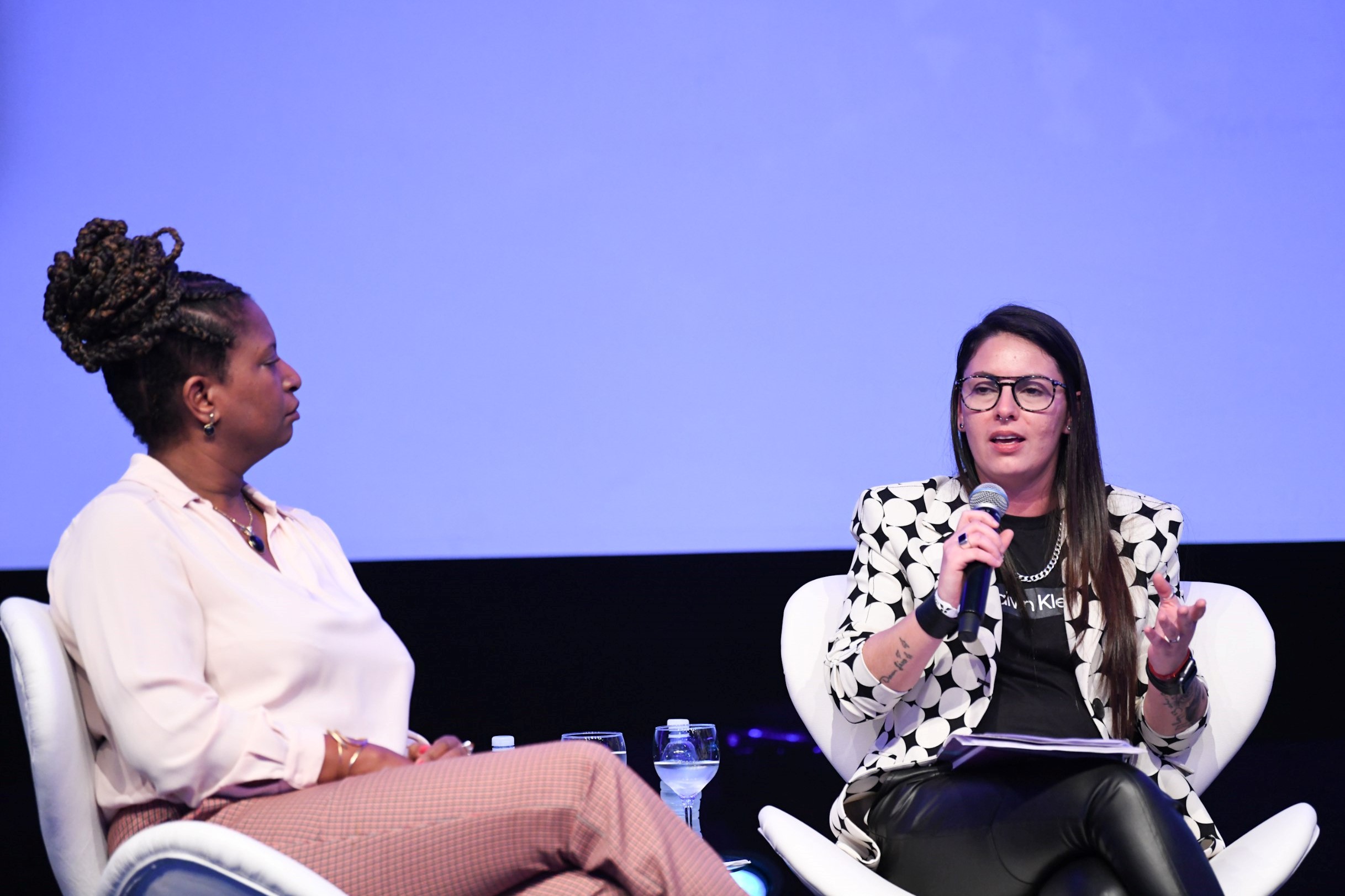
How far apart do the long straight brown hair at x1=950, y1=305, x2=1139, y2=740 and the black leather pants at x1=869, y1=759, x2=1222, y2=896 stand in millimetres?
315

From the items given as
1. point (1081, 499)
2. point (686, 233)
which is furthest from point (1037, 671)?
point (686, 233)

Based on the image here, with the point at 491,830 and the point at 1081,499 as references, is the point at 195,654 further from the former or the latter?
the point at 1081,499

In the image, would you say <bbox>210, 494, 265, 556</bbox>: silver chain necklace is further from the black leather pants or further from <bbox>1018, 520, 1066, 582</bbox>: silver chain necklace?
<bbox>1018, 520, 1066, 582</bbox>: silver chain necklace

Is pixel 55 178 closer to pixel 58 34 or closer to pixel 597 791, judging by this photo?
pixel 58 34

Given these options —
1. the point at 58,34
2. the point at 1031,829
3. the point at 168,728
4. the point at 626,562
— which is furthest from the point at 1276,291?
the point at 58,34

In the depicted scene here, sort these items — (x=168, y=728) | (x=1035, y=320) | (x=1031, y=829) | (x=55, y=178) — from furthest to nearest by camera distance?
(x=55, y=178), (x=1035, y=320), (x=1031, y=829), (x=168, y=728)

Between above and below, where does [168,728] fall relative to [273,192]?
below

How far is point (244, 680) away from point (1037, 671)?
1176mm

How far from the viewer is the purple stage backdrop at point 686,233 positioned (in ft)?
9.85

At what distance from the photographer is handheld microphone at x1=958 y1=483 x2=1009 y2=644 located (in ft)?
5.32

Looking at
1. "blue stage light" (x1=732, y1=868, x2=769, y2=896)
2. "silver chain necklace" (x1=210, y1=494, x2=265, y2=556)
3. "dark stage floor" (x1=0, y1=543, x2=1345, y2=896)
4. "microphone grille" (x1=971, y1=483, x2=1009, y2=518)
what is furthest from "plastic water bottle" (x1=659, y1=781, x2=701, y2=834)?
"silver chain necklace" (x1=210, y1=494, x2=265, y2=556)

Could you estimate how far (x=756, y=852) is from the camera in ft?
10.1

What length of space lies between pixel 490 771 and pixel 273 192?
211 centimetres

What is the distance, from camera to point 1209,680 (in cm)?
204
